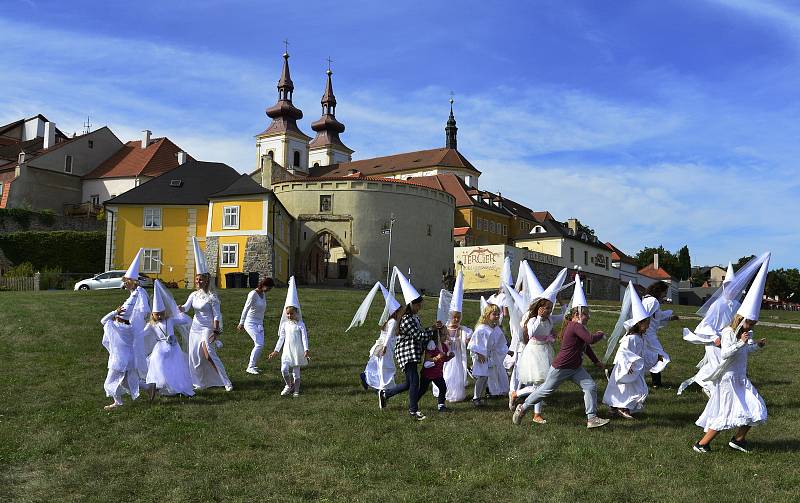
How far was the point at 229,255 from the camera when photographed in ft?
166

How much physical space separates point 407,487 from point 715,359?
428 centimetres

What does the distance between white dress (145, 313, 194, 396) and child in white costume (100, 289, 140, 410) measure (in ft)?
0.95

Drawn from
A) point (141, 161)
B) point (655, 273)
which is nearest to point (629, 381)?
point (141, 161)

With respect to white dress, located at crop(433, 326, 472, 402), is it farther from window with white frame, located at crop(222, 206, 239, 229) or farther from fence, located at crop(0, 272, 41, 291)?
window with white frame, located at crop(222, 206, 239, 229)

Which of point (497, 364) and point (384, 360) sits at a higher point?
point (384, 360)

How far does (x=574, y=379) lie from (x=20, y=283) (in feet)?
122

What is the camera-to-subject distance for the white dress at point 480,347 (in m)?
13.0

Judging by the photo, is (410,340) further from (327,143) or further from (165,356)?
(327,143)

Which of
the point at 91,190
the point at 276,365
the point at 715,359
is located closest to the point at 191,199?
the point at 91,190

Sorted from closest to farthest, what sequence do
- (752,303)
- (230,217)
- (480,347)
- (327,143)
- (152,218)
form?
(752,303) → (480,347) → (230,217) → (152,218) → (327,143)

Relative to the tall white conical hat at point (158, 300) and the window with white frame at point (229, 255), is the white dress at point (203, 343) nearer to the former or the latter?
the tall white conical hat at point (158, 300)

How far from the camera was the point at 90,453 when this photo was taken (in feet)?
33.1

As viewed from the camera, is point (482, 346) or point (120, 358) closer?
point (120, 358)

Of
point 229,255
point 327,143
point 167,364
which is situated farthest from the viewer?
point 327,143
